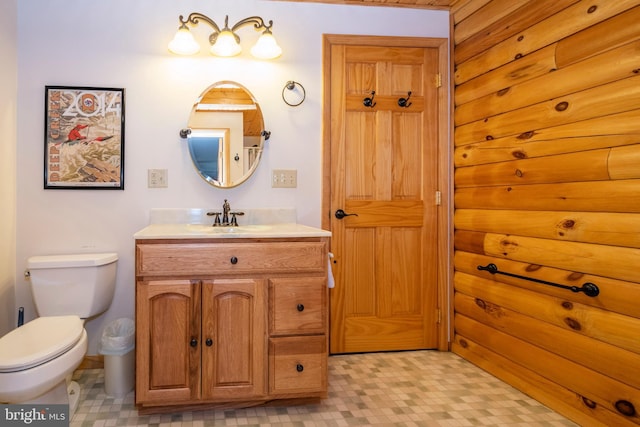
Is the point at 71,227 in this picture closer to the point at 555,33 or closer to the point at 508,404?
the point at 508,404

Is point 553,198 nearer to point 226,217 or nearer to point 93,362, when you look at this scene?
point 226,217

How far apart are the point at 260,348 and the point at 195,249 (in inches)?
20.9

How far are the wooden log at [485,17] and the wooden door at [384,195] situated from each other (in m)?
0.17

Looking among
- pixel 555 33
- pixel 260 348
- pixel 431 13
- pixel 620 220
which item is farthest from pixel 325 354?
pixel 431 13

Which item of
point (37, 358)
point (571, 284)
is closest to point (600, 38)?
point (571, 284)

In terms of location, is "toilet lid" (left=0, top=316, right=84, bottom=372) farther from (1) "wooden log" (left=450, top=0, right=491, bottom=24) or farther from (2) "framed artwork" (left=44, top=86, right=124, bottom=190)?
(1) "wooden log" (left=450, top=0, right=491, bottom=24)

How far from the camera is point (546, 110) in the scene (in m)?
1.95

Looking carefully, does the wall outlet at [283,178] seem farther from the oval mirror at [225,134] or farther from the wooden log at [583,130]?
the wooden log at [583,130]

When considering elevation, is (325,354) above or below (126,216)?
below

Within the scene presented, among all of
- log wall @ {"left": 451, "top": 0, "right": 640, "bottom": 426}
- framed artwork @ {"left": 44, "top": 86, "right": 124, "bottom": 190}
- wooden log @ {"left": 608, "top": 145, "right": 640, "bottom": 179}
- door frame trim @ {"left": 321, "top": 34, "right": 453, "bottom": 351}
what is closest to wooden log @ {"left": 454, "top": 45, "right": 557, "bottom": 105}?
log wall @ {"left": 451, "top": 0, "right": 640, "bottom": 426}

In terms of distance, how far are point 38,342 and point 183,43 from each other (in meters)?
1.66

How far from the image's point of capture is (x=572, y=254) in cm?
179

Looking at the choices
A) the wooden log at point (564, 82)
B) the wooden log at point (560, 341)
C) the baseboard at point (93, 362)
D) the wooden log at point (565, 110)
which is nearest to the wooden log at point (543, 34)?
the wooden log at point (564, 82)

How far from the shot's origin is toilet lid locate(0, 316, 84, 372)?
1.40 metres
